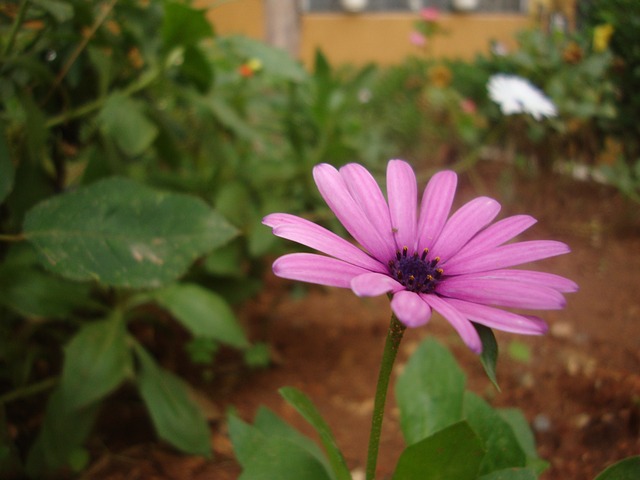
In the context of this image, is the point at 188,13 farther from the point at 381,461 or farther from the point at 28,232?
the point at 381,461

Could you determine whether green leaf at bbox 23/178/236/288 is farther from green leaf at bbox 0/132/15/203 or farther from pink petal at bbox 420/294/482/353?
pink petal at bbox 420/294/482/353

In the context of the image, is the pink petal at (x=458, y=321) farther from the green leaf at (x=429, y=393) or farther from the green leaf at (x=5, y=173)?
the green leaf at (x=5, y=173)

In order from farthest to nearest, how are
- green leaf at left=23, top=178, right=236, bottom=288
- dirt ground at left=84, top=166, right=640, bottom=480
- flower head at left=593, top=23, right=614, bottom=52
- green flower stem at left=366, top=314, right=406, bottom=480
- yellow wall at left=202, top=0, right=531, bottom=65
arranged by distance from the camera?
yellow wall at left=202, top=0, right=531, bottom=65 < flower head at left=593, top=23, right=614, bottom=52 < dirt ground at left=84, top=166, right=640, bottom=480 < green leaf at left=23, top=178, right=236, bottom=288 < green flower stem at left=366, top=314, right=406, bottom=480

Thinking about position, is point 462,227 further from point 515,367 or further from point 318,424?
point 515,367

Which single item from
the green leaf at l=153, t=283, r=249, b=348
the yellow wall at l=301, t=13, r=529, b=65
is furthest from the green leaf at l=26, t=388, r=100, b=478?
the yellow wall at l=301, t=13, r=529, b=65

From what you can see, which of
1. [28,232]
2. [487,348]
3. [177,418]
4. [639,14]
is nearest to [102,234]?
[28,232]

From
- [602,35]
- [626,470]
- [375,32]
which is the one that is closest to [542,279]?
[626,470]

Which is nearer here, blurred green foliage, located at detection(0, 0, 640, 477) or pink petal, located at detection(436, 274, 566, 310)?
pink petal, located at detection(436, 274, 566, 310)
